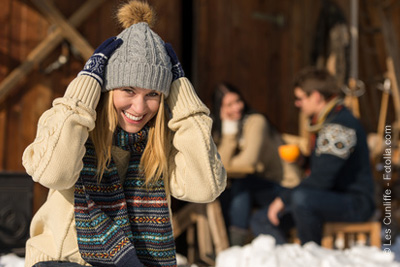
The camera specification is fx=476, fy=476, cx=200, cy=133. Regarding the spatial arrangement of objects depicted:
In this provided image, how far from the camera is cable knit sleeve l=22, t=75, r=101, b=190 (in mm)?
1666

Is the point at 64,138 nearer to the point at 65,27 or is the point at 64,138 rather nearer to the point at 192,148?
the point at 192,148

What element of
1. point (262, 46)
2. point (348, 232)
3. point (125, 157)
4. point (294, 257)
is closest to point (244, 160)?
point (348, 232)

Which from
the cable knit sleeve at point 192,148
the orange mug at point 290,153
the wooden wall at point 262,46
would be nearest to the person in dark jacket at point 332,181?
the orange mug at point 290,153

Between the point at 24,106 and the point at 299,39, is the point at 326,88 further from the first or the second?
the point at 24,106

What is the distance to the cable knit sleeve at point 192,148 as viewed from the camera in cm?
187

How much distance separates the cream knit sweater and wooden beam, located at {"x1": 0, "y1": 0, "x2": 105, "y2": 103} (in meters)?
1.80

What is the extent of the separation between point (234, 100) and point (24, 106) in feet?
5.69

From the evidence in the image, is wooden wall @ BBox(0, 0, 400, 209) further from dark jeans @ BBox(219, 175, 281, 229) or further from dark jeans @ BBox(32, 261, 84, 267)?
dark jeans @ BBox(32, 261, 84, 267)

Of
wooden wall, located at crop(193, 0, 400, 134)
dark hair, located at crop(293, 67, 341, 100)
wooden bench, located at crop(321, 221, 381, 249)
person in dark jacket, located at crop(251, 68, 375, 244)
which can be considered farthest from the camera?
wooden wall, located at crop(193, 0, 400, 134)

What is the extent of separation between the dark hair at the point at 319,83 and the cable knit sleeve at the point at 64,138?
2.37m

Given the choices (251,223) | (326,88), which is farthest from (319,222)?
(326,88)

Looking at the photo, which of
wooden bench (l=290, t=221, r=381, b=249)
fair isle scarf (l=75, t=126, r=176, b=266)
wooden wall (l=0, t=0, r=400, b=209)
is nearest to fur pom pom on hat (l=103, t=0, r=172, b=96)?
fair isle scarf (l=75, t=126, r=176, b=266)

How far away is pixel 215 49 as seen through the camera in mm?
4828

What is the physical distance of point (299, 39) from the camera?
5.42 m
